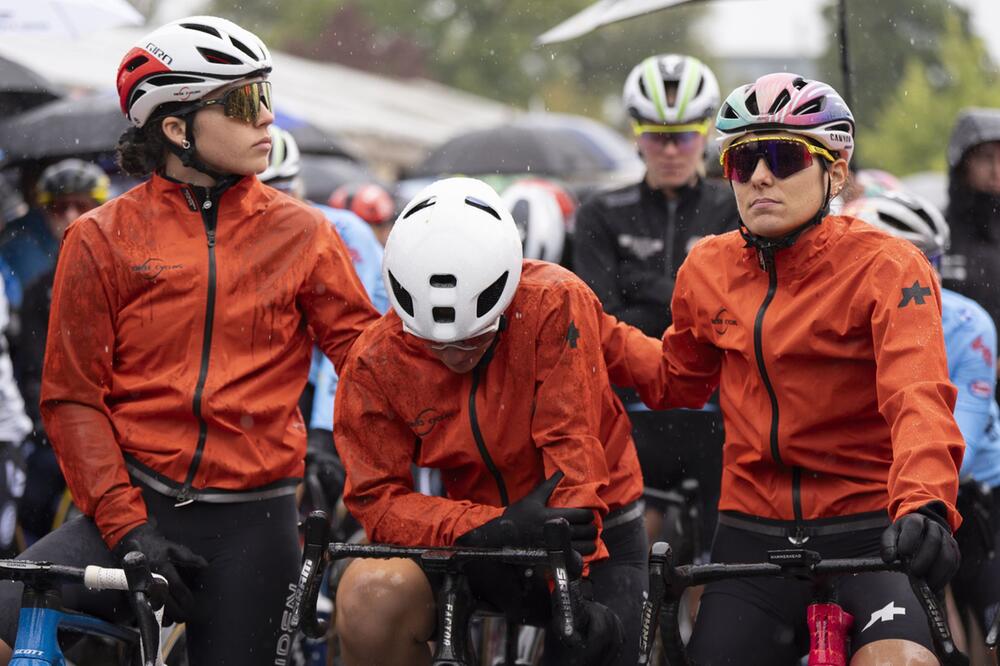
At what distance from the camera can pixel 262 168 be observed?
19.5 ft

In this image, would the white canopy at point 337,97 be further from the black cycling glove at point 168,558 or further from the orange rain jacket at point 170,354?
the black cycling glove at point 168,558

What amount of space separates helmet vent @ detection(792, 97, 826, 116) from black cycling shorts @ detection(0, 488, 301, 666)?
2.23 metres

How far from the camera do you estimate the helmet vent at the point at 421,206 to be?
541cm

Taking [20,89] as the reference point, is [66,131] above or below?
below

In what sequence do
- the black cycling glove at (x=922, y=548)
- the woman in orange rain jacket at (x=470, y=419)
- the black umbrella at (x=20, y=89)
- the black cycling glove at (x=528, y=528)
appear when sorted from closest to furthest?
1. the black cycling glove at (x=922, y=548)
2. the black cycling glove at (x=528, y=528)
3. the woman in orange rain jacket at (x=470, y=419)
4. the black umbrella at (x=20, y=89)

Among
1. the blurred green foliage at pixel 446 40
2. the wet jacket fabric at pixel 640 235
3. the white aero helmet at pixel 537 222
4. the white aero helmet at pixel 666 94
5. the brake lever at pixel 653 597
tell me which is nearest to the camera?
the brake lever at pixel 653 597

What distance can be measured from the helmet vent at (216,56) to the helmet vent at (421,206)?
90 centimetres

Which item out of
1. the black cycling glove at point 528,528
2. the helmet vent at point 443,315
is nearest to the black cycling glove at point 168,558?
the black cycling glove at point 528,528

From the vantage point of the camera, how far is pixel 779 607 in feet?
17.1

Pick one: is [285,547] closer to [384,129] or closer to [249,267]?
[249,267]

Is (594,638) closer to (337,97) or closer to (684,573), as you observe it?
(684,573)

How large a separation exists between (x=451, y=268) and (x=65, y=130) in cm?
772

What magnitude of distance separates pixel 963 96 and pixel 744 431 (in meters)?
42.3

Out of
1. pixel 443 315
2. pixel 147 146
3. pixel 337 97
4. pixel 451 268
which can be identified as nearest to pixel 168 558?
pixel 443 315
